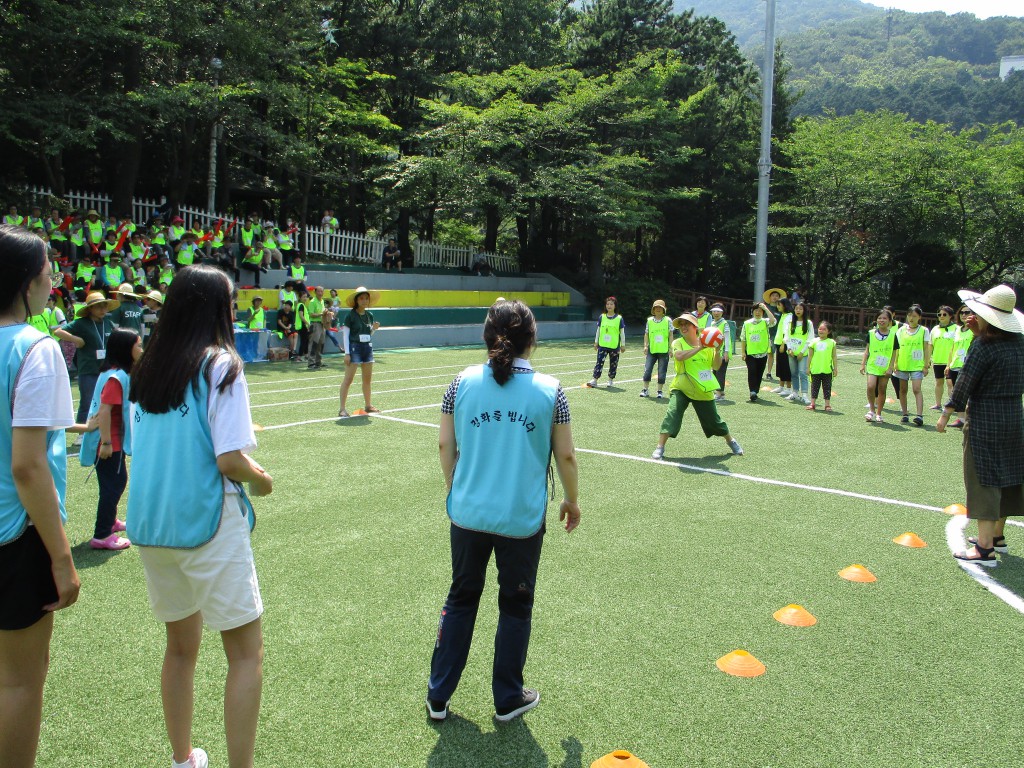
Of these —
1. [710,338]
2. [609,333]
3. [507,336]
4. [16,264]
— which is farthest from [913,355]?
[16,264]

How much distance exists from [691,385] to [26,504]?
7.45 metres

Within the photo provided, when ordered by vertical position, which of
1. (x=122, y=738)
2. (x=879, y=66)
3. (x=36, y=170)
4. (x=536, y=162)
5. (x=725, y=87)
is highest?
(x=879, y=66)

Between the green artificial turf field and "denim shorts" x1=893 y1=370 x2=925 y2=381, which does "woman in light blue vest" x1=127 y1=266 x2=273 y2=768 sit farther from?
"denim shorts" x1=893 y1=370 x2=925 y2=381

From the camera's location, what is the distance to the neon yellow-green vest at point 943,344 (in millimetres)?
12891

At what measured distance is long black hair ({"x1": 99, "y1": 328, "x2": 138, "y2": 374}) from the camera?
5.28 m

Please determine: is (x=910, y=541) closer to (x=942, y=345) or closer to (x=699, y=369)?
(x=699, y=369)

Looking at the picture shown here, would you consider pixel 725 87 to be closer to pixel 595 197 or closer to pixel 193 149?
pixel 595 197

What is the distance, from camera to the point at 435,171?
28359 mm

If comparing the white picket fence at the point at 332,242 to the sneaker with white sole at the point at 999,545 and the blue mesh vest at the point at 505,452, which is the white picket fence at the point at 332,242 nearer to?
the sneaker with white sole at the point at 999,545

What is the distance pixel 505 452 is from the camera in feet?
11.2

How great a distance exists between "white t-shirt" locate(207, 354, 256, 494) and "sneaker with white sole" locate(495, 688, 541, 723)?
5.57ft

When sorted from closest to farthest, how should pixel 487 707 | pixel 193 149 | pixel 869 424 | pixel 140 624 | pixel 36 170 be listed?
pixel 487 707 < pixel 140 624 < pixel 869 424 < pixel 36 170 < pixel 193 149

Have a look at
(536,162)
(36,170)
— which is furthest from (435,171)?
(36,170)

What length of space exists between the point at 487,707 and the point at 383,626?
102cm
